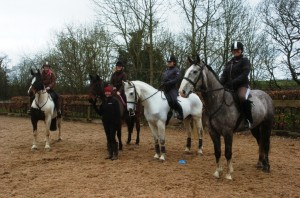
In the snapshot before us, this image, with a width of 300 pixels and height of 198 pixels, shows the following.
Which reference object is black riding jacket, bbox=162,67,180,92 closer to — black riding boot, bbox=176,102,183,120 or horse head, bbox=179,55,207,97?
black riding boot, bbox=176,102,183,120

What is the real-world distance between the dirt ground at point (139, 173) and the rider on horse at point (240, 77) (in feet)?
4.50

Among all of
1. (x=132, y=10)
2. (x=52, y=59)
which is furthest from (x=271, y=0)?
(x=52, y=59)

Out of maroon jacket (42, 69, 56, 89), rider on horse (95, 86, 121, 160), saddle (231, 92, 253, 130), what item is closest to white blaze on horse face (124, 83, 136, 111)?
rider on horse (95, 86, 121, 160)

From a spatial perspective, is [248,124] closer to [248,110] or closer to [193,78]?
[248,110]

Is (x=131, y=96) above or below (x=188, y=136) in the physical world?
above

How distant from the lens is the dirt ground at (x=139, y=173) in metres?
5.29

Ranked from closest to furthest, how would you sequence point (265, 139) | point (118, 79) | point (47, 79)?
1. point (265, 139)
2. point (118, 79)
3. point (47, 79)

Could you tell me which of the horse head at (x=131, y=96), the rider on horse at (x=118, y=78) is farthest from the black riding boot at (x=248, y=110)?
the rider on horse at (x=118, y=78)

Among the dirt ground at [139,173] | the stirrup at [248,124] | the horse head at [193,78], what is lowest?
the dirt ground at [139,173]

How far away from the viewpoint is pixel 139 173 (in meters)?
6.57

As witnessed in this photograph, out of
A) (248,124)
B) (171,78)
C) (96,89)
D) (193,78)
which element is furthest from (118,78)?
(248,124)

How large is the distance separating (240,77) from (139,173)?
9.39 ft

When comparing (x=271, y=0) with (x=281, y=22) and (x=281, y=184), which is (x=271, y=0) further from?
(x=281, y=184)

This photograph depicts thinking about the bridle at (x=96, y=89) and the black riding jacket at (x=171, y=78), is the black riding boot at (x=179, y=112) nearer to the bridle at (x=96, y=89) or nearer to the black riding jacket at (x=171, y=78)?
the black riding jacket at (x=171, y=78)
